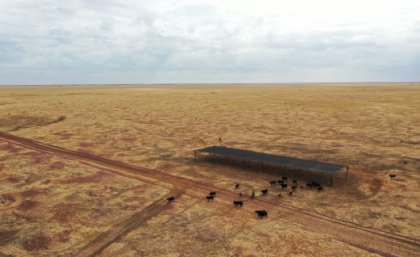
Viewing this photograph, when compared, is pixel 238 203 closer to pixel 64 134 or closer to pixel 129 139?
pixel 129 139

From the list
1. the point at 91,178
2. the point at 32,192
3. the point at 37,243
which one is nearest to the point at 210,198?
the point at 37,243

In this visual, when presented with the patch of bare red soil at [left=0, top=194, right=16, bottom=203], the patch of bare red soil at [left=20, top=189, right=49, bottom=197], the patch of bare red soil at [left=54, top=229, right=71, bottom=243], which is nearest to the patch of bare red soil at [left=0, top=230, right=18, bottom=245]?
the patch of bare red soil at [left=54, top=229, right=71, bottom=243]

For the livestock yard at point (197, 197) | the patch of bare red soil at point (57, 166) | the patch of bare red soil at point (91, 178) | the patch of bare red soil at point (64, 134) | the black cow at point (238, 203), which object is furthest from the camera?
the patch of bare red soil at point (64, 134)

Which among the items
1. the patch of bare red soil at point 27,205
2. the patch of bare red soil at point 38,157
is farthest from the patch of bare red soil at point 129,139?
the patch of bare red soil at point 27,205

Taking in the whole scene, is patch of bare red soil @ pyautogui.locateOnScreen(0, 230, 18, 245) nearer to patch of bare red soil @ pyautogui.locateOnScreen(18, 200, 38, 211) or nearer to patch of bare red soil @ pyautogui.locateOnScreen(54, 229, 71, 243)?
patch of bare red soil @ pyautogui.locateOnScreen(54, 229, 71, 243)

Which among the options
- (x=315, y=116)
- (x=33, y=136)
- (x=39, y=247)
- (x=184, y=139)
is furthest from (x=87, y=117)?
(x=39, y=247)

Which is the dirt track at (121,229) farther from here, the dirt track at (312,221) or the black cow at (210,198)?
the dirt track at (312,221)

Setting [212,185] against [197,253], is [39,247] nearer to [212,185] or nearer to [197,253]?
[197,253]
